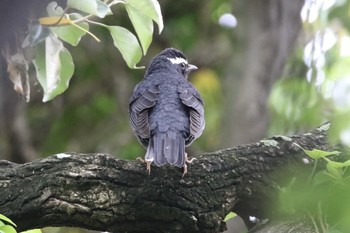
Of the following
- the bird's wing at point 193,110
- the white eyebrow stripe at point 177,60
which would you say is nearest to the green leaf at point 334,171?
the bird's wing at point 193,110

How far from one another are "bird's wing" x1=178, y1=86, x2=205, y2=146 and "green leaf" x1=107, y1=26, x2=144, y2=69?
1792 millimetres

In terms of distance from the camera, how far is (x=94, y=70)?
11500 millimetres

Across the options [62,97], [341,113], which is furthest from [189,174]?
[62,97]

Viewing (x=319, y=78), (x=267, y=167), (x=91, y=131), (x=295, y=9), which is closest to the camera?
(x=267, y=167)

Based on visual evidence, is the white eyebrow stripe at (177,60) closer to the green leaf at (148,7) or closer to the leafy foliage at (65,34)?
the leafy foliage at (65,34)

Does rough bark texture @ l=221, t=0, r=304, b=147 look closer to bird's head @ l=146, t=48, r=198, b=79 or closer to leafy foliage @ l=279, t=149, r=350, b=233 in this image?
bird's head @ l=146, t=48, r=198, b=79

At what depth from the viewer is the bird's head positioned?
6.09m

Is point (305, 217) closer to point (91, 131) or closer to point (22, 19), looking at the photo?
point (22, 19)

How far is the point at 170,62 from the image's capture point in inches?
241

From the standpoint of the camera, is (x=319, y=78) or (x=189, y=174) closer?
(x=189, y=174)

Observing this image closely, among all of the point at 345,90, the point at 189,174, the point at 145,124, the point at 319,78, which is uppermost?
the point at 319,78

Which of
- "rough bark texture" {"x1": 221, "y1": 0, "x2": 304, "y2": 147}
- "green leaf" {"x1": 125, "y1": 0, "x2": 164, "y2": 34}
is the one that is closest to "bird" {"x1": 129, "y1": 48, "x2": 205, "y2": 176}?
"green leaf" {"x1": 125, "y1": 0, "x2": 164, "y2": 34}

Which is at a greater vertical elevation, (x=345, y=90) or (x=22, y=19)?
(x=345, y=90)

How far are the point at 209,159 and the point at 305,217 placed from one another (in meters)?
0.57
